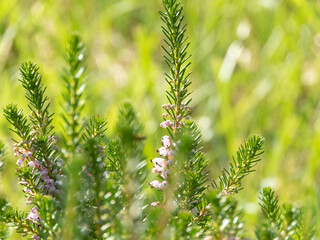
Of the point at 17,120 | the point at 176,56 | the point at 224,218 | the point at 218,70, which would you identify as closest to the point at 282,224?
the point at 224,218

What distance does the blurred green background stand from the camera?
289 centimetres

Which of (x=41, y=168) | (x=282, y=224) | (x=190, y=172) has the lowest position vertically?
(x=282, y=224)

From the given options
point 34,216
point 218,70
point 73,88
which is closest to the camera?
point 73,88

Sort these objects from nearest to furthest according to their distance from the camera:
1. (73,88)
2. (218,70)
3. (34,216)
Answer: (73,88)
(34,216)
(218,70)

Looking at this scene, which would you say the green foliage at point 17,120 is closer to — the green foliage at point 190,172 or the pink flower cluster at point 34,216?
the pink flower cluster at point 34,216

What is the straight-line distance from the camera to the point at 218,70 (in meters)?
3.16

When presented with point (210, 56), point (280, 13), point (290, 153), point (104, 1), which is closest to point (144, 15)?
point (104, 1)

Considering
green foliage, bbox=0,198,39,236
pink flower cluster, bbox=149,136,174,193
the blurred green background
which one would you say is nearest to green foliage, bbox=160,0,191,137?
pink flower cluster, bbox=149,136,174,193

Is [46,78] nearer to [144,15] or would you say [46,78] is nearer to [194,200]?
[144,15]

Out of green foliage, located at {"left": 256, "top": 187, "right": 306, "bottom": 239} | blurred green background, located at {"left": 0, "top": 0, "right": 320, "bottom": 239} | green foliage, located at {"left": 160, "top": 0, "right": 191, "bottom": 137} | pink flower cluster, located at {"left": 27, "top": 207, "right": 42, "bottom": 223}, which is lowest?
green foliage, located at {"left": 256, "top": 187, "right": 306, "bottom": 239}

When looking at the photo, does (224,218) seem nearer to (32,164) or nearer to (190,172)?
(190,172)

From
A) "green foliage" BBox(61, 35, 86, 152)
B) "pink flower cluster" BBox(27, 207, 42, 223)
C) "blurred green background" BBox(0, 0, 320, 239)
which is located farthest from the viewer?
"blurred green background" BBox(0, 0, 320, 239)

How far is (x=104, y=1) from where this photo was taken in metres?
3.81

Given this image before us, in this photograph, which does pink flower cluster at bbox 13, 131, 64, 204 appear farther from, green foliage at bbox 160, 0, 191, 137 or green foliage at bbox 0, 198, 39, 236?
green foliage at bbox 160, 0, 191, 137
